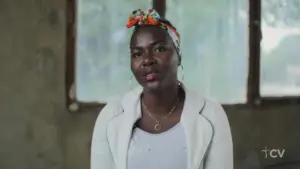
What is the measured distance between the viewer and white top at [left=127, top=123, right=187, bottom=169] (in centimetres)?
97

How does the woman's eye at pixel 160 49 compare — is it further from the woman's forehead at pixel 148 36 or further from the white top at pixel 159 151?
the white top at pixel 159 151

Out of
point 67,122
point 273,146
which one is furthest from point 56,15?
point 273,146

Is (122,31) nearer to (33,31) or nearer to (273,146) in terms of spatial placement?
(33,31)

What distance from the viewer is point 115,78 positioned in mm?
2438

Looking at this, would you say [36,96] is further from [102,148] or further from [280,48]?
[280,48]

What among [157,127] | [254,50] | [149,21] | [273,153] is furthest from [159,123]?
[273,153]

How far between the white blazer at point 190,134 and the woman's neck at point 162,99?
0.09ft

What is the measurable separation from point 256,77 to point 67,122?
121 cm

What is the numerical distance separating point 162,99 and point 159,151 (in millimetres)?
132

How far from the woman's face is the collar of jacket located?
0.07 meters

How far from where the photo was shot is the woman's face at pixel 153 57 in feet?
3.28

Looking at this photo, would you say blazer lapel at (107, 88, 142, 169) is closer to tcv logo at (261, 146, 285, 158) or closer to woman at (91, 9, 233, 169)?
woman at (91, 9, 233, 169)

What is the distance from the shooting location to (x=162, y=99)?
1.05 m

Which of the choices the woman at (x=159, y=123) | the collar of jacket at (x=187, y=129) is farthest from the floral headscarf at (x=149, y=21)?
the collar of jacket at (x=187, y=129)
